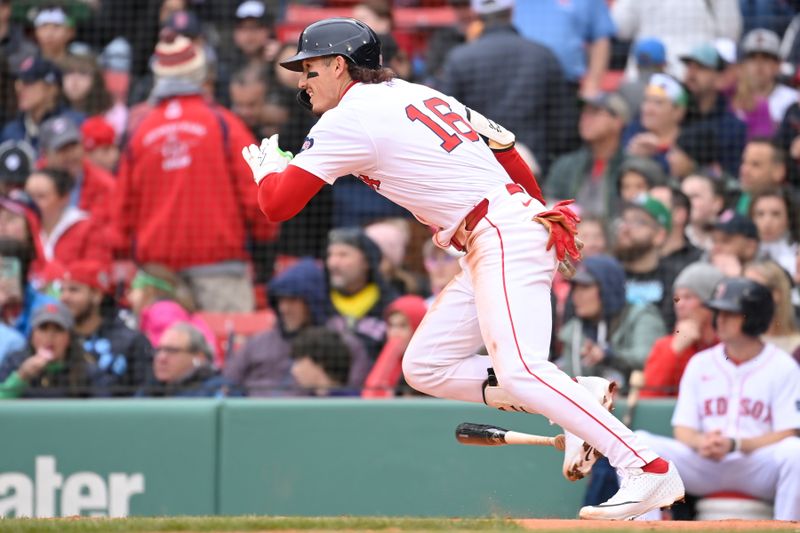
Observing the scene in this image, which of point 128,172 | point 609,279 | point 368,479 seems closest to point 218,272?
point 128,172

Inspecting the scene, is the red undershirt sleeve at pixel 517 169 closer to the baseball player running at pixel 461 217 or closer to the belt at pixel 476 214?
the baseball player running at pixel 461 217

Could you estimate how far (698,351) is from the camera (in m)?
7.75

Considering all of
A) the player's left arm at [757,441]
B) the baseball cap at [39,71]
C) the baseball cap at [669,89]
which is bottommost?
the player's left arm at [757,441]

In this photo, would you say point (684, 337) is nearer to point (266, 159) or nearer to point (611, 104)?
point (611, 104)

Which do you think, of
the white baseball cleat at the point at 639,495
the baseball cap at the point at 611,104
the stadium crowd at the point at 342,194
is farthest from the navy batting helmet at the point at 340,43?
the baseball cap at the point at 611,104

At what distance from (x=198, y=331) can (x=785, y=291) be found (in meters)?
3.34

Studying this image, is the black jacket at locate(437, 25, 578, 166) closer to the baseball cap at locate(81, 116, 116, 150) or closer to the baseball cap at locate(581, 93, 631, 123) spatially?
the baseball cap at locate(581, 93, 631, 123)

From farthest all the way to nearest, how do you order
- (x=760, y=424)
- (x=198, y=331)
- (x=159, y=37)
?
(x=159, y=37)
(x=198, y=331)
(x=760, y=424)

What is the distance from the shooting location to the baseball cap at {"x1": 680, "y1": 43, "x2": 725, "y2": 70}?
371 inches

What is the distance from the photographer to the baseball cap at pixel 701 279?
25.5ft

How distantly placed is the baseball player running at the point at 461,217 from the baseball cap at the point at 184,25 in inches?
176

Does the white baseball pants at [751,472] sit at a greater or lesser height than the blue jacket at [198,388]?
greater

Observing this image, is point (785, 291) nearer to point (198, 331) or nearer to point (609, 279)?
point (609, 279)

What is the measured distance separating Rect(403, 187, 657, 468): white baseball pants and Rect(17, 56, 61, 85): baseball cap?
609cm
